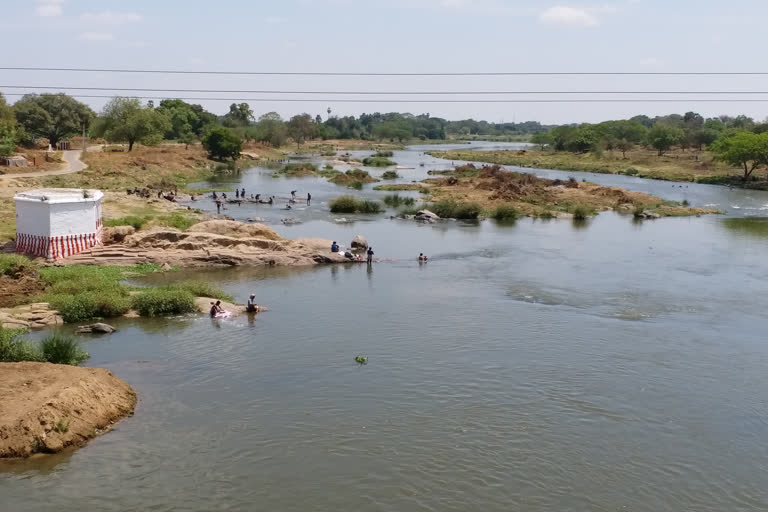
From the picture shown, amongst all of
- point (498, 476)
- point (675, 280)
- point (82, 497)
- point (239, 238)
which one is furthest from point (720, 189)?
point (82, 497)

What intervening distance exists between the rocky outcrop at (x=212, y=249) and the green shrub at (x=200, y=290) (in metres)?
7.66

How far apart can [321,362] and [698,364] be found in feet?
55.5

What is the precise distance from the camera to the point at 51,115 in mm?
108062

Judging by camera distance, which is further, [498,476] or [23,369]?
[23,369]

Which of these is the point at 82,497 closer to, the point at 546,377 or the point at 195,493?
the point at 195,493

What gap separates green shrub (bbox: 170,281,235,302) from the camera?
120ft

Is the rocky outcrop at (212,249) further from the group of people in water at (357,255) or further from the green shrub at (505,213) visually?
the green shrub at (505,213)

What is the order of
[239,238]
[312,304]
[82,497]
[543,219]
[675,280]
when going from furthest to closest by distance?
[543,219], [239,238], [675,280], [312,304], [82,497]

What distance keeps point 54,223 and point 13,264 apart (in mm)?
4526

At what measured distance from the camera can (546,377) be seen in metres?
27.6

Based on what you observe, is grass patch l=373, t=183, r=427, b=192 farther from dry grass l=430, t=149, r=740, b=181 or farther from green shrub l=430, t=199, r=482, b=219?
dry grass l=430, t=149, r=740, b=181

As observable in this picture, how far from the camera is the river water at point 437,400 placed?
755 inches

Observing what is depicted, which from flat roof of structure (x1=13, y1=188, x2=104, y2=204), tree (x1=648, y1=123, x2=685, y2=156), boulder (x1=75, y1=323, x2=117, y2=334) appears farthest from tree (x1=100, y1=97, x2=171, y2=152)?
tree (x1=648, y1=123, x2=685, y2=156)

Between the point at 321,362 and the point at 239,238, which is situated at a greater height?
the point at 239,238
